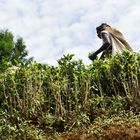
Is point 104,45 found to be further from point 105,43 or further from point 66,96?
point 66,96

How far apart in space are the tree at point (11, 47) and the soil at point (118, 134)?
23041 millimetres

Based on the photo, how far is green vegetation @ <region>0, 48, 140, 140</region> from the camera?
7383mm

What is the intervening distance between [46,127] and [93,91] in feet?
4.22

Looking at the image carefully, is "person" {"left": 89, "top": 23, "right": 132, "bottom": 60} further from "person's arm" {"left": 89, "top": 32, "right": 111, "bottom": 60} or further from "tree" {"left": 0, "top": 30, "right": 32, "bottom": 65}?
"tree" {"left": 0, "top": 30, "right": 32, "bottom": 65}

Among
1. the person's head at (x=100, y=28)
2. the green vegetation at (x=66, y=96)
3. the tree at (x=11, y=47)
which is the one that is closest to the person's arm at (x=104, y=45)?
the person's head at (x=100, y=28)

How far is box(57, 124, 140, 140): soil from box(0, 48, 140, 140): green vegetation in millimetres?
163

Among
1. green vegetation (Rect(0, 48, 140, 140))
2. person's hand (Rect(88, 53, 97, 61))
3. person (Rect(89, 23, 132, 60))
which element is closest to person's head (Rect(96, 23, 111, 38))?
person (Rect(89, 23, 132, 60))

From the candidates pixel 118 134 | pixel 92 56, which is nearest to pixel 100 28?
pixel 92 56

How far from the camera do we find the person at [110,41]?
11.2 m

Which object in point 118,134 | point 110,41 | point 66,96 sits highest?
point 110,41

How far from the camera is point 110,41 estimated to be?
11461 mm

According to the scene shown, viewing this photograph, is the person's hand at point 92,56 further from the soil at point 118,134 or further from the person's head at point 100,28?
the soil at point 118,134

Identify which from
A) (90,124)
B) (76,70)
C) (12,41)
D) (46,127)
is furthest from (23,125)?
(12,41)

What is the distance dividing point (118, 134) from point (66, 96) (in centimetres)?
153
